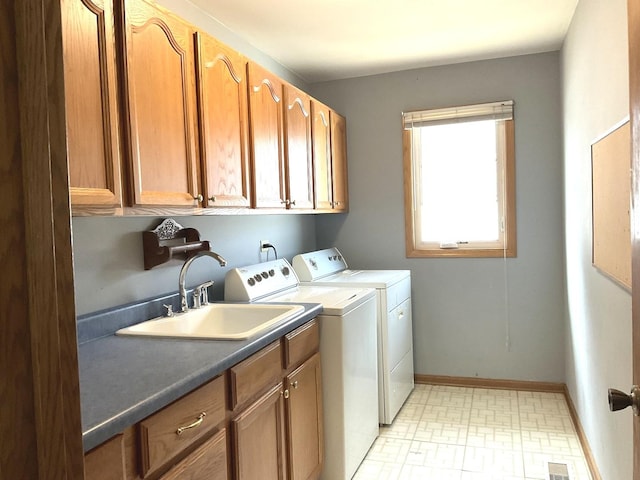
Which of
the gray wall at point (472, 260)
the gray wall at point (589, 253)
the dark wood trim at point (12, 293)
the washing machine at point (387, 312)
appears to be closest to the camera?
the dark wood trim at point (12, 293)

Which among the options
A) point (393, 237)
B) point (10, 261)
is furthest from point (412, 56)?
point (10, 261)

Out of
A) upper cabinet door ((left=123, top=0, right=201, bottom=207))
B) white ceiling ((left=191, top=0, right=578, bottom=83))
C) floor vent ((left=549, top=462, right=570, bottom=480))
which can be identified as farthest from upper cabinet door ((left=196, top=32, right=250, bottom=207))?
floor vent ((left=549, top=462, right=570, bottom=480))

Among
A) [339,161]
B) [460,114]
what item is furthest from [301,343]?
[460,114]

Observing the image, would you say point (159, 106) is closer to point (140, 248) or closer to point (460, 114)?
point (140, 248)

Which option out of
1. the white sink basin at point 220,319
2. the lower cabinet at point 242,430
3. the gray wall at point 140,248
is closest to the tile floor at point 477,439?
the lower cabinet at point 242,430

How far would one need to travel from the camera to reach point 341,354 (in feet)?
7.78

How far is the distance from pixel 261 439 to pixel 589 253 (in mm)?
1695

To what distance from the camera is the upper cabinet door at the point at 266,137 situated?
237 centimetres

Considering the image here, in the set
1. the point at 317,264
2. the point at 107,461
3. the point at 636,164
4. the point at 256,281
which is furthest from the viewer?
the point at 317,264

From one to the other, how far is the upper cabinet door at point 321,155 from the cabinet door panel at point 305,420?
4.01ft

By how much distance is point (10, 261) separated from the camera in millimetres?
502

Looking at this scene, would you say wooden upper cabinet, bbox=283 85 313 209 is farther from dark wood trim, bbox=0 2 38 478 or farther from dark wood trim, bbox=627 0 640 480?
dark wood trim, bbox=0 2 38 478

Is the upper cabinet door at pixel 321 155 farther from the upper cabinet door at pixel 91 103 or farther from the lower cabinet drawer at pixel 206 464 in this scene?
the lower cabinet drawer at pixel 206 464

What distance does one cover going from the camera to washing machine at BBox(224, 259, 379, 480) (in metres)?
2.38
